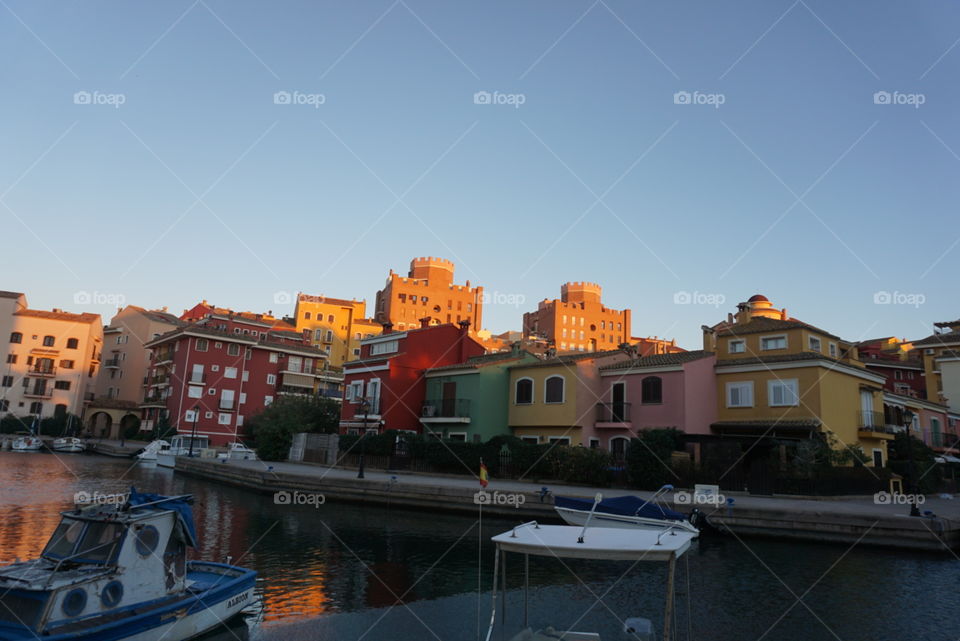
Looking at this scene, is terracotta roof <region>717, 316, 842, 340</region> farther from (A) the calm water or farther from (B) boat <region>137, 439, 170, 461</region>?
(B) boat <region>137, 439, 170, 461</region>

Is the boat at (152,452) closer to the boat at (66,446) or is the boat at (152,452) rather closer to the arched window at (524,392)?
the boat at (66,446)

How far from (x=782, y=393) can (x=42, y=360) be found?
7678 centimetres

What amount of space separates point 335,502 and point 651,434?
15134 mm

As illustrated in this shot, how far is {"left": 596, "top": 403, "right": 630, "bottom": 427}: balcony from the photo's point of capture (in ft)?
123

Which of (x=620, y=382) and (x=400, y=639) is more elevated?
(x=620, y=382)

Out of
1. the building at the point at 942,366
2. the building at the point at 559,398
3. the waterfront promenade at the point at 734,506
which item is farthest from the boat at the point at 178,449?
the building at the point at 942,366

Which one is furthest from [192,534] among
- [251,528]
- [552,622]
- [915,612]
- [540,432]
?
[540,432]

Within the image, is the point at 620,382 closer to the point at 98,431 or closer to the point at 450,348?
the point at 450,348

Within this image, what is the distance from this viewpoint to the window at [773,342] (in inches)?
1478

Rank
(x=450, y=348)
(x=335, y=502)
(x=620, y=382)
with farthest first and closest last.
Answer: (x=450, y=348)
(x=620, y=382)
(x=335, y=502)

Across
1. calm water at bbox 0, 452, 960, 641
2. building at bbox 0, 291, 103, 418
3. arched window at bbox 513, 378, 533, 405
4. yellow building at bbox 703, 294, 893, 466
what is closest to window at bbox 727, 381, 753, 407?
yellow building at bbox 703, 294, 893, 466

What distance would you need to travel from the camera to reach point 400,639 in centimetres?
1162

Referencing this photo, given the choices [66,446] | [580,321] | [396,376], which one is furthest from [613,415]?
[580,321]

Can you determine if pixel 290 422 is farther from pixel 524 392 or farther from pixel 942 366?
pixel 942 366
